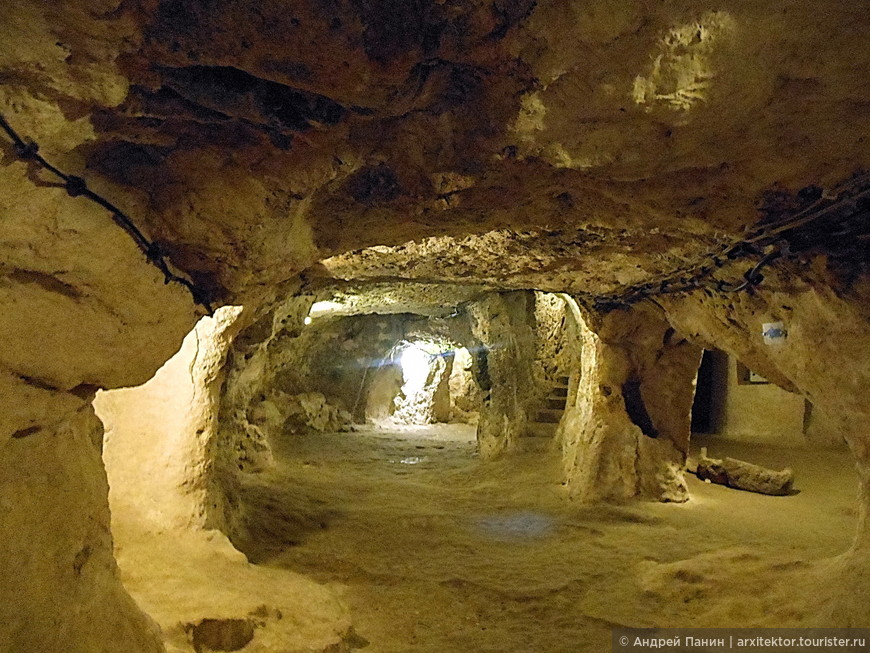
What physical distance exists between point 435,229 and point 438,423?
1255cm

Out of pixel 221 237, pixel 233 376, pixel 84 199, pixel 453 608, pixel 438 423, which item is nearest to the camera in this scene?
pixel 84 199

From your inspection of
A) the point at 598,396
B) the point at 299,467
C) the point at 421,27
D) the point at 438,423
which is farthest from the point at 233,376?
the point at 438,423

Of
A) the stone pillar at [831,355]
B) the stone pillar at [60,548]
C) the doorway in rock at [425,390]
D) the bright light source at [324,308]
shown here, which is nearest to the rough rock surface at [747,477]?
the stone pillar at [831,355]

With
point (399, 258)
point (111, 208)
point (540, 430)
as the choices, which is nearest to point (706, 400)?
point (540, 430)

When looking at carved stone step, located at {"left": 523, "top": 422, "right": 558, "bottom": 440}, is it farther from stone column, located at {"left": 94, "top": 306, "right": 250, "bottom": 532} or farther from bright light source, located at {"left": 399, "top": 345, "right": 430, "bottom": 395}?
bright light source, located at {"left": 399, "top": 345, "right": 430, "bottom": 395}

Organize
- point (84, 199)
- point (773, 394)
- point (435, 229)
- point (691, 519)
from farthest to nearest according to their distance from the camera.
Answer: point (773, 394)
point (691, 519)
point (435, 229)
point (84, 199)

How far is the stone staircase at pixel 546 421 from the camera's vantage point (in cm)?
827

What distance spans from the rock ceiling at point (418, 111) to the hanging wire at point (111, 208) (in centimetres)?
4

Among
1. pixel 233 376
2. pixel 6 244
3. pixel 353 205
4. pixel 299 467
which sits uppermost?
pixel 353 205

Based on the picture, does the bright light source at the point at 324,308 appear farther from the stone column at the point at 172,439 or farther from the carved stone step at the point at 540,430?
the stone column at the point at 172,439

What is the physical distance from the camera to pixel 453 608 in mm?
3775

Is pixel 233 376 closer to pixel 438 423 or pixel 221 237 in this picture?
pixel 221 237

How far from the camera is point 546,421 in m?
8.55

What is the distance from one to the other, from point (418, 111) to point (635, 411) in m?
5.25
